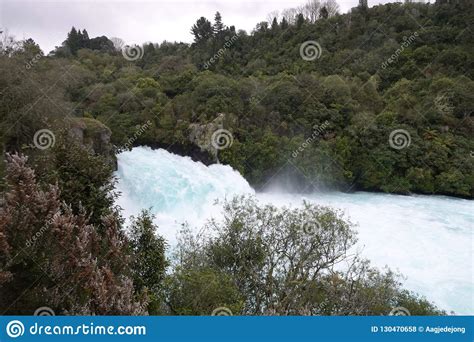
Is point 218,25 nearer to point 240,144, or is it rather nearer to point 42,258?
point 240,144

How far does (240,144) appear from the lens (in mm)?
25797

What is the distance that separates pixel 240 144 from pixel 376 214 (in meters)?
9.68

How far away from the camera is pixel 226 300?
7438 millimetres

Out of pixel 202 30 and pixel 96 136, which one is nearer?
pixel 96 136

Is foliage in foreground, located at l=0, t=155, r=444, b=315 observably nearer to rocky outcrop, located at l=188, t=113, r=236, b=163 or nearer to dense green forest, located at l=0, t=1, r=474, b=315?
dense green forest, located at l=0, t=1, r=474, b=315

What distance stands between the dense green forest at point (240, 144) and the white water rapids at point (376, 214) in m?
1.41

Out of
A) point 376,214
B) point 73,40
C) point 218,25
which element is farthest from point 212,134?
point 73,40

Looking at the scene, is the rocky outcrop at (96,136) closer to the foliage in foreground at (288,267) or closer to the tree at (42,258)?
the foliage in foreground at (288,267)

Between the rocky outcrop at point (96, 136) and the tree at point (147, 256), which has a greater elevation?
the rocky outcrop at point (96, 136)

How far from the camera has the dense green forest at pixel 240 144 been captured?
5.35 m

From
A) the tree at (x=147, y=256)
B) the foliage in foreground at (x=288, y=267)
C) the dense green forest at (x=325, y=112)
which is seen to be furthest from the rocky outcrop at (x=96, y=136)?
the tree at (x=147, y=256)

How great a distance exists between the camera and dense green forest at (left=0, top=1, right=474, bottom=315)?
535 centimetres

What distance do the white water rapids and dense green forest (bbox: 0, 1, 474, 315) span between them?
141cm

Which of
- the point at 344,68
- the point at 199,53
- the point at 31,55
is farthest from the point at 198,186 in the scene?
the point at 199,53
